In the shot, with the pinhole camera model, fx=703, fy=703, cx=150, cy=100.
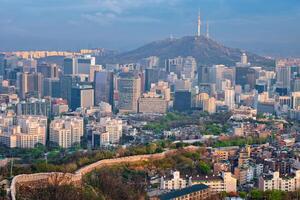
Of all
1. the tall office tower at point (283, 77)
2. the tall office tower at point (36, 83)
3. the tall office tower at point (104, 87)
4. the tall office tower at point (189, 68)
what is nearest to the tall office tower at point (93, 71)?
the tall office tower at point (104, 87)

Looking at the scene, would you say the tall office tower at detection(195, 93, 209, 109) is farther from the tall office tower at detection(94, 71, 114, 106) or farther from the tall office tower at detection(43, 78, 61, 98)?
the tall office tower at detection(43, 78, 61, 98)

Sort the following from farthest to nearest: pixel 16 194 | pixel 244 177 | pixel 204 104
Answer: pixel 204 104, pixel 244 177, pixel 16 194

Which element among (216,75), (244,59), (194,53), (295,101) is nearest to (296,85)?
(295,101)

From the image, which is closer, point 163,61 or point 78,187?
point 78,187

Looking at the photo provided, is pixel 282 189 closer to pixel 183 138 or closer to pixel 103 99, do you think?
pixel 183 138

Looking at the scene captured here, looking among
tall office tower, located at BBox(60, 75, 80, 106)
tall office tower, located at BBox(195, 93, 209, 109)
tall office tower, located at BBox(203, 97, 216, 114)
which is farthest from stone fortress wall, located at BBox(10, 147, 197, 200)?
tall office tower, located at BBox(60, 75, 80, 106)

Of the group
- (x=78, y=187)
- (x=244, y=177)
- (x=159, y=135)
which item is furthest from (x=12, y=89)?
(x=78, y=187)

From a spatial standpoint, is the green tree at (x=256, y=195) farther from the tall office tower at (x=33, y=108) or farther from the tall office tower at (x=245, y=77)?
the tall office tower at (x=245, y=77)
